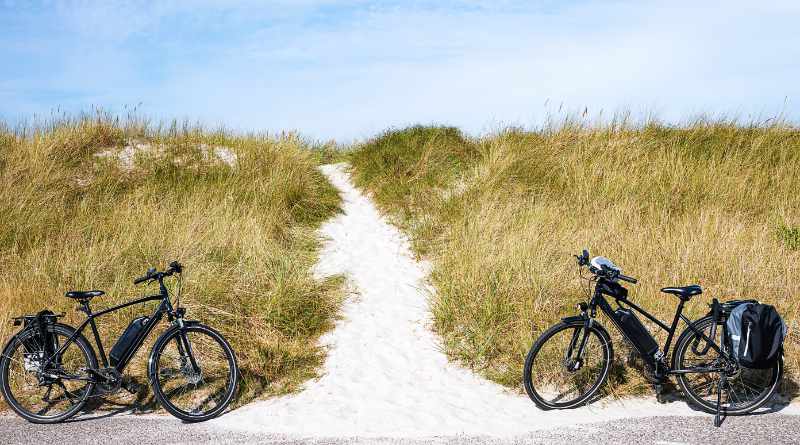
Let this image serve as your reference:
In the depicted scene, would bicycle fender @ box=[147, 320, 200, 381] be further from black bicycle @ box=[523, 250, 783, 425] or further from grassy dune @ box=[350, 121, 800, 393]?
black bicycle @ box=[523, 250, 783, 425]

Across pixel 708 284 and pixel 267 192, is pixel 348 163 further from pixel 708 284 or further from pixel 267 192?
pixel 708 284

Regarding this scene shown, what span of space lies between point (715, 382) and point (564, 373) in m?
1.40

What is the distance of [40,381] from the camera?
17.2 ft

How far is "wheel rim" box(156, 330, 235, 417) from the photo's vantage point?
17.6ft

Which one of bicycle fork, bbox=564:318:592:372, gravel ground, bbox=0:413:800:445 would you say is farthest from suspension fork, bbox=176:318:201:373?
bicycle fork, bbox=564:318:592:372

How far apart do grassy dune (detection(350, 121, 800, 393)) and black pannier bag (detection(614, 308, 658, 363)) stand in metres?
0.59

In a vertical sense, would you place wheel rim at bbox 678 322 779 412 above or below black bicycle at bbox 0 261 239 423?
below

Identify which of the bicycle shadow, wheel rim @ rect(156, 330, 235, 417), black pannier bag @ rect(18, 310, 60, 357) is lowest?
the bicycle shadow

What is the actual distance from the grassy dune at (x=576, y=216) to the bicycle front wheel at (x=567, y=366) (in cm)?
28

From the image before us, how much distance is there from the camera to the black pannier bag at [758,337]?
4.84m

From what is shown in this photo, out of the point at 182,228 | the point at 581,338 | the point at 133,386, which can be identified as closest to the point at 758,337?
the point at 581,338

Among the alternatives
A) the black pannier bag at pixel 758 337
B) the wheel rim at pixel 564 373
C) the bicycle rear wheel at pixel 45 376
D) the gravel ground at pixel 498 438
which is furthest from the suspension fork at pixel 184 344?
the black pannier bag at pixel 758 337

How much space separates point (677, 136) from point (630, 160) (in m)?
1.94

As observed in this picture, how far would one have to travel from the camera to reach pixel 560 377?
223 inches
